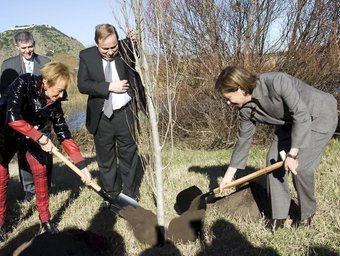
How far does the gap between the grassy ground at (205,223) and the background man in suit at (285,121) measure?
8.7 inches

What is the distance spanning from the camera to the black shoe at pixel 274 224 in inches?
145

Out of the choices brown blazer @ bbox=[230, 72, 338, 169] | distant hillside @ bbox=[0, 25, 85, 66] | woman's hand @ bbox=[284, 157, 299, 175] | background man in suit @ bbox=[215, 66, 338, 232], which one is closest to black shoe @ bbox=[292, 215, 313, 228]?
background man in suit @ bbox=[215, 66, 338, 232]

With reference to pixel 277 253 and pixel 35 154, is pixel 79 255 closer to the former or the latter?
pixel 35 154

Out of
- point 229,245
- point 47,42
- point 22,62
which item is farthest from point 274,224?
point 47,42

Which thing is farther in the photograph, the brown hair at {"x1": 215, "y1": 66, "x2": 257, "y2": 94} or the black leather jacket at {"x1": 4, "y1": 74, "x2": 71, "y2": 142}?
the black leather jacket at {"x1": 4, "y1": 74, "x2": 71, "y2": 142}

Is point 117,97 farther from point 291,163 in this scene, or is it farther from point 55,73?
point 291,163

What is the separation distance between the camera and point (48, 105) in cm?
360

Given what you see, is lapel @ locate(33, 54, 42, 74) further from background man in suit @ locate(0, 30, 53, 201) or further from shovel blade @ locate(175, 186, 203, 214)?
shovel blade @ locate(175, 186, 203, 214)

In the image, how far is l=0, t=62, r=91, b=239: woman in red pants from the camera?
335cm

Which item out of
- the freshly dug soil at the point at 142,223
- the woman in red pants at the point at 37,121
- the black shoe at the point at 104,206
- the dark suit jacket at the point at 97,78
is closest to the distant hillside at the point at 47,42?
the black shoe at the point at 104,206

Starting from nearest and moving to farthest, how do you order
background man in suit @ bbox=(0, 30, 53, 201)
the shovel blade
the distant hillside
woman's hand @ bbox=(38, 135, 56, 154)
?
woman's hand @ bbox=(38, 135, 56, 154) → the shovel blade → background man in suit @ bbox=(0, 30, 53, 201) → the distant hillside

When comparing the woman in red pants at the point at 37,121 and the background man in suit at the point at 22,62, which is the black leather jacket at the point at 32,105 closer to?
the woman in red pants at the point at 37,121

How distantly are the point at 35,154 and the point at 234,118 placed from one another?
17.5ft

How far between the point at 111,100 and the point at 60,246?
1700mm
